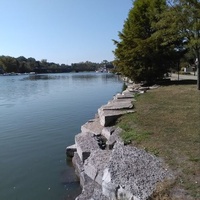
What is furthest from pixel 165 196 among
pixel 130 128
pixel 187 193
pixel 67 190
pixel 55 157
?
pixel 55 157

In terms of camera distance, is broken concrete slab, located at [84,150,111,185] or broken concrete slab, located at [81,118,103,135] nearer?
broken concrete slab, located at [84,150,111,185]

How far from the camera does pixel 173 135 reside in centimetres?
756

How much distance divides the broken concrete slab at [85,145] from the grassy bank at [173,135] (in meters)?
0.96

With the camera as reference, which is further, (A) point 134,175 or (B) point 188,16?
(B) point 188,16

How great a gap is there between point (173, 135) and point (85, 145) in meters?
2.57

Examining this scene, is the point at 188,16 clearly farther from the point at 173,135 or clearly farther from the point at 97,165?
the point at 97,165

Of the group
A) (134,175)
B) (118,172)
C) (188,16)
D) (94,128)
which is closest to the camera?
(134,175)

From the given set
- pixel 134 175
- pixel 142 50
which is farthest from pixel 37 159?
pixel 142 50

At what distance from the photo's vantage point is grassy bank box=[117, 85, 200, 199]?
5189 mm

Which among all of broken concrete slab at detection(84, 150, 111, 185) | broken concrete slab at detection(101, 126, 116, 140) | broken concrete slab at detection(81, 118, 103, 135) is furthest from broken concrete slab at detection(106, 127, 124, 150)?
broken concrete slab at detection(81, 118, 103, 135)

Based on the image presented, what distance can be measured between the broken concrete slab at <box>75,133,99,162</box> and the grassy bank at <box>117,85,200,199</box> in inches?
37.9

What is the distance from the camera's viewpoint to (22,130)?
1462 centimetres

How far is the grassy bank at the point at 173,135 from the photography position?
519 cm

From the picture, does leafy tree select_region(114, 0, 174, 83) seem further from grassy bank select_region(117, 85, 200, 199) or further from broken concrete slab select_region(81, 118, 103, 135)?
broken concrete slab select_region(81, 118, 103, 135)
